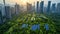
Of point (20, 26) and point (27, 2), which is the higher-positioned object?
point (27, 2)

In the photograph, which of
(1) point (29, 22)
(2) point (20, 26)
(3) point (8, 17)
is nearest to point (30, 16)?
(1) point (29, 22)

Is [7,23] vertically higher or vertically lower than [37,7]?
lower

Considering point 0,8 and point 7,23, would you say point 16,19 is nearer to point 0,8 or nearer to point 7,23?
point 7,23

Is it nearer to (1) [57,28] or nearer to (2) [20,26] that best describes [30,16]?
(2) [20,26]

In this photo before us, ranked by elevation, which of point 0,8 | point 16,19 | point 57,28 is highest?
point 0,8

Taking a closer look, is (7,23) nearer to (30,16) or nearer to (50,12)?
(30,16)

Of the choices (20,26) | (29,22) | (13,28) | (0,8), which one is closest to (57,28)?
(29,22)

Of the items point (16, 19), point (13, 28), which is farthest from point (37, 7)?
point (13, 28)
